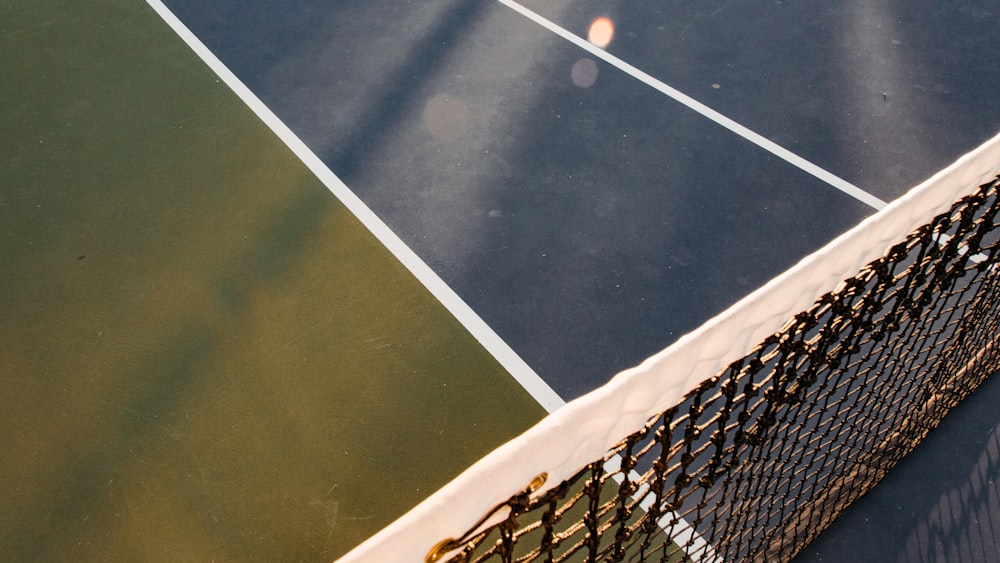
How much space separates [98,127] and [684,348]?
18.3 feet

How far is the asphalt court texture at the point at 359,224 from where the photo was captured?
3.99m

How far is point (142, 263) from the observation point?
4.98 m

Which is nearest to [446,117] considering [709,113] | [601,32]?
[601,32]

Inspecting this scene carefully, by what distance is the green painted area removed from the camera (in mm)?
3811

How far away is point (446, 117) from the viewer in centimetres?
603

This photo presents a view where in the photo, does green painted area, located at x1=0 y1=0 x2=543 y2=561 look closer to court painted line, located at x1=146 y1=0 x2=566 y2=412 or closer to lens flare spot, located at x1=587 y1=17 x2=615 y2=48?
court painted line, located at x1=146 y1=0 x2=566 y2=412

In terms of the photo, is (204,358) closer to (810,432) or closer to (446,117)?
(446,117)

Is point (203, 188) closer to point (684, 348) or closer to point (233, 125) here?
point (233, 125)

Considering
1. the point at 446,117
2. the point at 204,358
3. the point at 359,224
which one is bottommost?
the point at 204,358

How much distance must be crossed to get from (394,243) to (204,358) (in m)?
1.36

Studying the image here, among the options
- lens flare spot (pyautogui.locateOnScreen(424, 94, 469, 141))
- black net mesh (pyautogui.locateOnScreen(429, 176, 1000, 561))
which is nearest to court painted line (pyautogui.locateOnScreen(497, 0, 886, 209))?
black net mesh (pyautogui.locateOnScreen(429, 176, 1000, 561))

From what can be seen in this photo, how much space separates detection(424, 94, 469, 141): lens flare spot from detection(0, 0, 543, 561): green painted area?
1.06m

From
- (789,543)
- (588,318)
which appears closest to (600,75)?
(588,318)

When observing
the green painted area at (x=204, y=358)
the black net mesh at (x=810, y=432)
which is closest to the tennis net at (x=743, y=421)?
the black net mesh at (x=810, y=432)
